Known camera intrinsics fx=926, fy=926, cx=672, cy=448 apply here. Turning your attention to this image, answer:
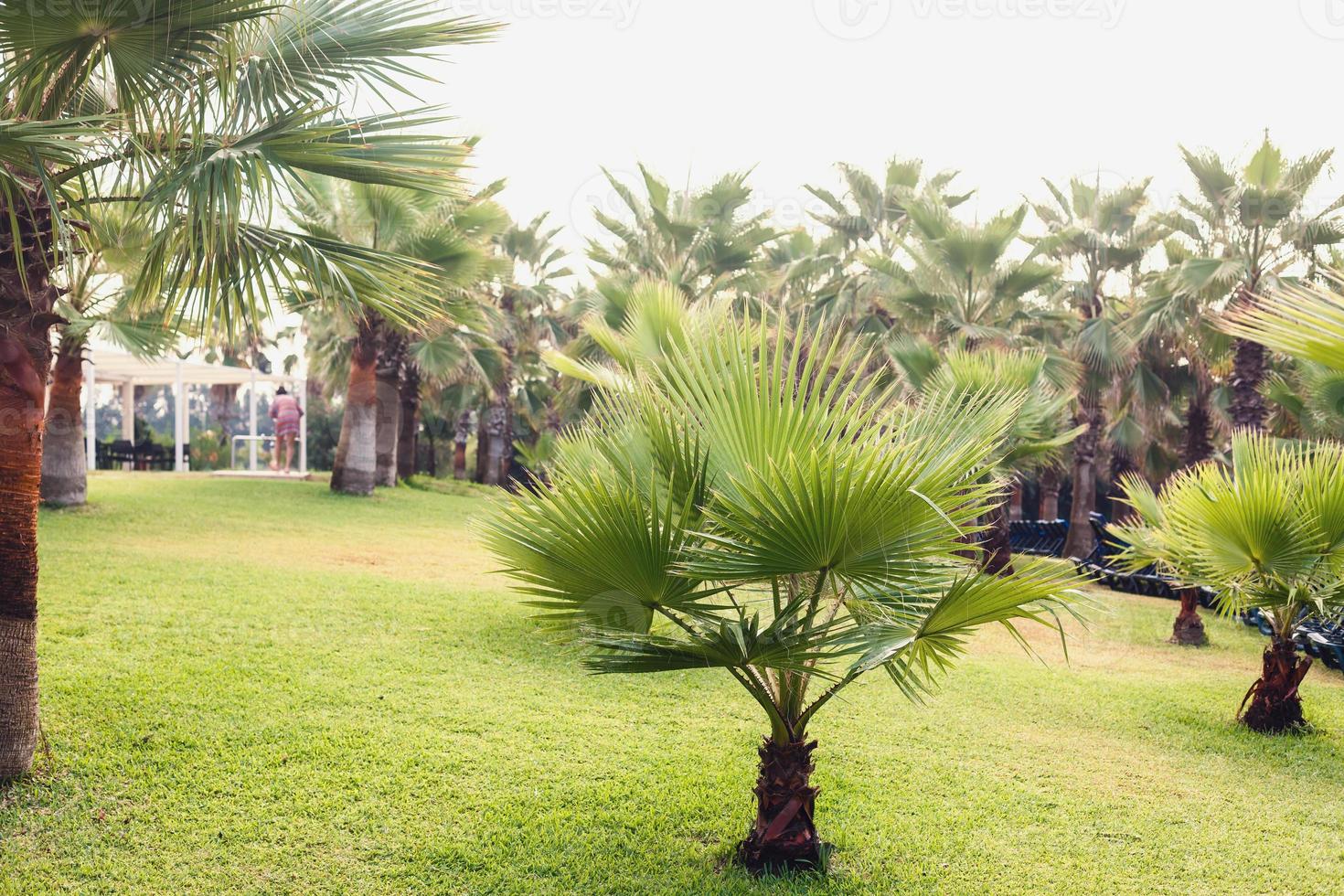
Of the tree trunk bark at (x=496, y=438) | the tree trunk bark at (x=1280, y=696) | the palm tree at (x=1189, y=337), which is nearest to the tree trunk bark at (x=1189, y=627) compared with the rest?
the tree trunk bark at (x=1280, y=696)

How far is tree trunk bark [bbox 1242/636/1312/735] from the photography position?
21.4ft

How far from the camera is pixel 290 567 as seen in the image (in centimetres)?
962

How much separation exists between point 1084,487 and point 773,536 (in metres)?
19.0

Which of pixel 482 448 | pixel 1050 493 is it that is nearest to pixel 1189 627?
pixel 1050 493

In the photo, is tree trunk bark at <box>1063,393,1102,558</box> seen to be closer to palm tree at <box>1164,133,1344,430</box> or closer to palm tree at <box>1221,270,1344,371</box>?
palm tree at <box>1164,133,1344,430</box>

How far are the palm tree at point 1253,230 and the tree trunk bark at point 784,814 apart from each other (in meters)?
13.3

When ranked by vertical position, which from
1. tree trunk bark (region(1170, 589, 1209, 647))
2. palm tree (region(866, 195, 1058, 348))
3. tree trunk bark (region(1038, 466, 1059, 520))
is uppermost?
palm tree (region(866, 195, 1058, 348))

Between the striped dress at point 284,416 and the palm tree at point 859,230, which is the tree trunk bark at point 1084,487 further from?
the striped dress at point 284,416

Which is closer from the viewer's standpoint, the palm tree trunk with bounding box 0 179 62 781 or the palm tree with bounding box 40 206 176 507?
the palm tree trunk with bounding box 0 179 62 781

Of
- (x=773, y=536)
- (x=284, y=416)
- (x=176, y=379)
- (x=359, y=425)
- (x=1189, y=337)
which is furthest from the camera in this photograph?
(x=284, y=416)

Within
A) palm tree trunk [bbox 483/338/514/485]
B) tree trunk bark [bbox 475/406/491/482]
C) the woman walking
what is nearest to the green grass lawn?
the woman walking

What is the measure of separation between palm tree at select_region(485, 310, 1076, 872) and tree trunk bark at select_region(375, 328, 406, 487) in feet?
48.1

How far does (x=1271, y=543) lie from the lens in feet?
19.7

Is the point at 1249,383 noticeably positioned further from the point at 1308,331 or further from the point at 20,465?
the point at 20,465
